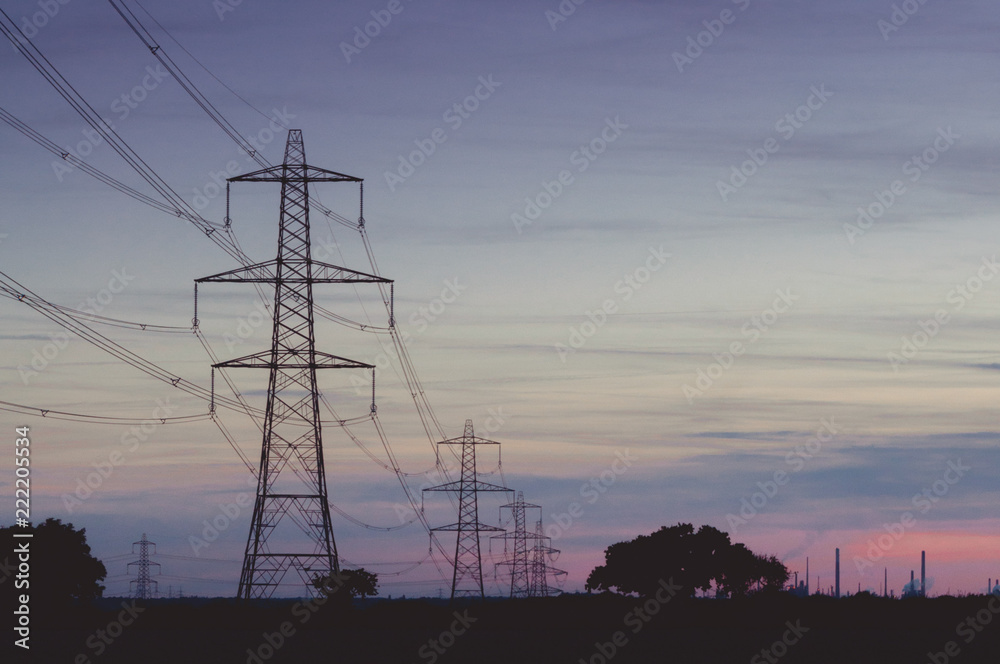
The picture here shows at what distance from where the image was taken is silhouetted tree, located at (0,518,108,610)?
345 feet

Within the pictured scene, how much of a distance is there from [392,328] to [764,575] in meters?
79.3

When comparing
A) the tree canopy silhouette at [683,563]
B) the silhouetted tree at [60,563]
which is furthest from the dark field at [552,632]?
the tree canopy silhouette at [683,563]

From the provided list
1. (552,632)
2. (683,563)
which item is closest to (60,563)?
(552,632)

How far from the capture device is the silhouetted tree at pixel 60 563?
105 metres

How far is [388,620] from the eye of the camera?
83500 millimetres

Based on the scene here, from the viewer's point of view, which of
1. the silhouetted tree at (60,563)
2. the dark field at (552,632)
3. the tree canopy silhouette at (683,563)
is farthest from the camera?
the tree canopy silhouette at (683,563)

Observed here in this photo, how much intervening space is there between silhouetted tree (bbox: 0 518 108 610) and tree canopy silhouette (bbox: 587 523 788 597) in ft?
168

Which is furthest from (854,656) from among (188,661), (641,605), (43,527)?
(43,527)

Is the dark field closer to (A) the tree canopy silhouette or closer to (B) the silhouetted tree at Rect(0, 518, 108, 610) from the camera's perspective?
(B) the silhouetted tree at Rect(0, 518, 108, 610)

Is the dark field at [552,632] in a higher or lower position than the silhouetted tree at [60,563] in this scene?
lower

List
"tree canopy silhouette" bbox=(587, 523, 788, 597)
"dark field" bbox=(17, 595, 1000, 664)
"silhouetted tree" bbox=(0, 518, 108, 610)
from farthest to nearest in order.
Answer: "tree canopy silhouette" bbox=(587, 523, 788, 597) < "silhouetted tree" bbox=(0, 518, 108, 610) < "dark field" bbox=(17, 595, 1000, 664)

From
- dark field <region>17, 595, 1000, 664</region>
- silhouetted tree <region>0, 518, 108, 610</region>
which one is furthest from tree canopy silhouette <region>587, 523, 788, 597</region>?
silhouetted tree <region>0, 518, 108, 610</region>

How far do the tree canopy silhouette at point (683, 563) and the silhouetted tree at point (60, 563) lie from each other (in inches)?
2021

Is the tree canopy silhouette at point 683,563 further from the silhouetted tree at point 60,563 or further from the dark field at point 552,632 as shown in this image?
the silhouetted tree at point 60,563
